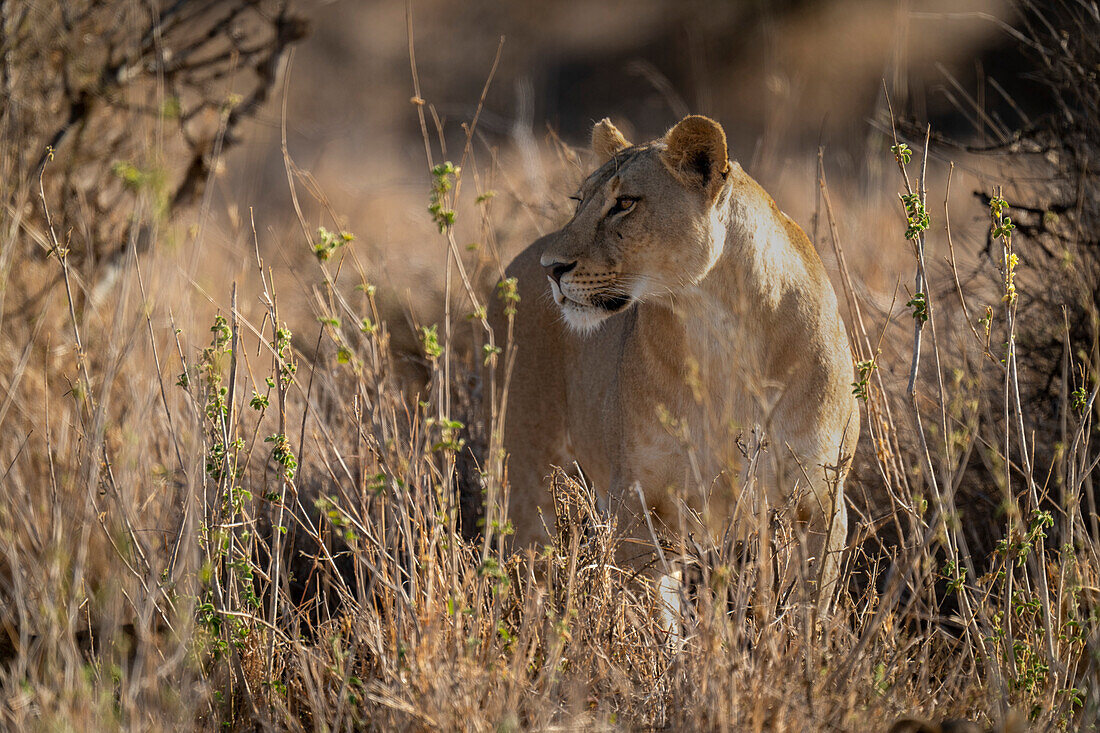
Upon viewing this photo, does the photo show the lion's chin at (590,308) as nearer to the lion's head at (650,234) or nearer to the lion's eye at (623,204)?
the lion's head at (650,234)

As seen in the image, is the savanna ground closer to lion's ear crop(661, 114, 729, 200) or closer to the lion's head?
the lion's head

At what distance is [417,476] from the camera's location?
7.49ft

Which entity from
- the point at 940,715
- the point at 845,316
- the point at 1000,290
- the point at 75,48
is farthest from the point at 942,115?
the point at 940,715

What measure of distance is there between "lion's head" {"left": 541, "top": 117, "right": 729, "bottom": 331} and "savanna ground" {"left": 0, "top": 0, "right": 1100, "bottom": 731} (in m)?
0.29

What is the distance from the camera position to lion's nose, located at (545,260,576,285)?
119 inches

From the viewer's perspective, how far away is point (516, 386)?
13.2 feet

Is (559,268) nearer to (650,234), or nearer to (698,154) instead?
(650,234)

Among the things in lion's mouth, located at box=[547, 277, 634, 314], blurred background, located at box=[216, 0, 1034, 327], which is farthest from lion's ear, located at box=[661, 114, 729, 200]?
blurred background, located at box=[216, 0, 1034, 327]

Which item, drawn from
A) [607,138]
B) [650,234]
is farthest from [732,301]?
[607,138]

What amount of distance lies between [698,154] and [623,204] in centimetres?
25

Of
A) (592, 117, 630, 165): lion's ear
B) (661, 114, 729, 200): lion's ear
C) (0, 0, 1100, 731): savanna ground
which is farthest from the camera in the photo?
(592, 117, 630, 165): lion's ear

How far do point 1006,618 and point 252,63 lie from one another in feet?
13.1

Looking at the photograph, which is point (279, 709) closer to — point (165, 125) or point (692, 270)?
point (692, 270)

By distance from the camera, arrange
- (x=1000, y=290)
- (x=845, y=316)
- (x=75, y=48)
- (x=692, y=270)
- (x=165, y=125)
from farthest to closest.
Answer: (x=845, y=316), (x=165, y=125), (x=75, y=48), (x=1000, y=290), (x=692, y=270)
